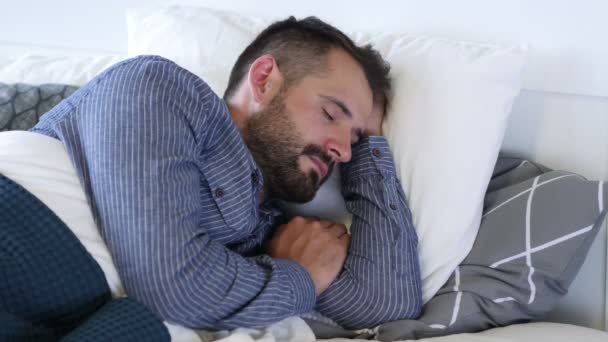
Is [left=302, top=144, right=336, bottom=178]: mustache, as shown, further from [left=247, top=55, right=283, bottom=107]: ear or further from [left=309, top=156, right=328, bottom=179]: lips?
[left=247, top=55, right=283, bottom=107]: ear

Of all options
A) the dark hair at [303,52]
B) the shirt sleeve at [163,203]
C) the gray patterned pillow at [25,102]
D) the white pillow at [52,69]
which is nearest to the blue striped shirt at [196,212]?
the shirt sleeve at [163,203]

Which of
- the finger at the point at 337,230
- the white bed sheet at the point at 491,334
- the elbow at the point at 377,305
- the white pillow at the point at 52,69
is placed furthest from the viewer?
the white pillow at the point at 52,69

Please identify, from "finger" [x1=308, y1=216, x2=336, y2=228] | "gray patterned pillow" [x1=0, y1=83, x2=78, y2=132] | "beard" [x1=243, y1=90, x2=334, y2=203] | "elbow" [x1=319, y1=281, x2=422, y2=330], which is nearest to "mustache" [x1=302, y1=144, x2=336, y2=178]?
"beard" [x1=243, y1=90, x2=334, y2=203]

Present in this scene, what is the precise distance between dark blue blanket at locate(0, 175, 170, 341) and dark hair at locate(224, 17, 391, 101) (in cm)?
50

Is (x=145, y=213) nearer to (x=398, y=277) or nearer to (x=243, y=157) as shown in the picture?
(x=243, y=157)

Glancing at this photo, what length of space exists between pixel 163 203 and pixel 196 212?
88 millimetres

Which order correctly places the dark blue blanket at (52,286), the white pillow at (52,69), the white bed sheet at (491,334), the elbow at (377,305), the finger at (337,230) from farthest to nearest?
A: the white pillow at (52,69) → the finger at (337,230) → the elbow at (377,305) → the white bed sheet at (491,334) → the dark blue blanket at (52,286)

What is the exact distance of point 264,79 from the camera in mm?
1241

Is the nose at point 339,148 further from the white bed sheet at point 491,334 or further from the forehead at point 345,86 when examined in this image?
the white bed sheet at point 491,334

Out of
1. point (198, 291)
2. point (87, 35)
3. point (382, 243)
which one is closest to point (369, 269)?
point (382, 243)

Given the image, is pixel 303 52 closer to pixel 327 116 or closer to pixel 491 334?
pixel 327 116

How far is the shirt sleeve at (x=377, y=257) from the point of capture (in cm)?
112

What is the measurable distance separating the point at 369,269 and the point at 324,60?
40 centimetres

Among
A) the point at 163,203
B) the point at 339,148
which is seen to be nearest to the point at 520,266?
the point at 339,148
